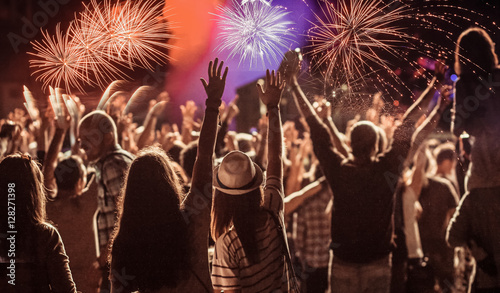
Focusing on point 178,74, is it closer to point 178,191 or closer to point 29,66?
point 29,66

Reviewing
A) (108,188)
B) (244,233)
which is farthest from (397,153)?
(108,188)

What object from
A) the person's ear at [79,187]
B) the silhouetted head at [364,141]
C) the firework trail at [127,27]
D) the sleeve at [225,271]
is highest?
the firework trail at [127,27]

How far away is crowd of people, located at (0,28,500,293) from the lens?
2.53 meters

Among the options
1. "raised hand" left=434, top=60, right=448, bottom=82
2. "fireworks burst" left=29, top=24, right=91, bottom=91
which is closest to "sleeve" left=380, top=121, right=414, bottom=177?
"raised hand" left=434, top=60, right=448, bottom=82

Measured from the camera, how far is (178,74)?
18.7 feet

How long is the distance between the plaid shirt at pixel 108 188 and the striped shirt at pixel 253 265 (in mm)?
1435

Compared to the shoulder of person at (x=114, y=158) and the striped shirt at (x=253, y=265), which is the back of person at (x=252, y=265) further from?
the shoulder of person at (x=114, y=158)

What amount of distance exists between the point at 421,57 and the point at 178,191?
3.17 m

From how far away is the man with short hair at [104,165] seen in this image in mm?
3703

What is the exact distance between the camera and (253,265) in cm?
254

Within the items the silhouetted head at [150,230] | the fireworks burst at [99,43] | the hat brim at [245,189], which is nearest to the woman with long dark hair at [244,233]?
the hat brim at [245,189]

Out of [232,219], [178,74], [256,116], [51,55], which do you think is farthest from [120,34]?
[232,219]

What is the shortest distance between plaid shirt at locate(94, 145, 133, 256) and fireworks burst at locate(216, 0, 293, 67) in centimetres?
159

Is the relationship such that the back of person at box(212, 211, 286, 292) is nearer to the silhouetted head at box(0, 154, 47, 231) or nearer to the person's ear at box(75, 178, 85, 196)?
the silhouetted head at box(0, 154, 47, 231)
